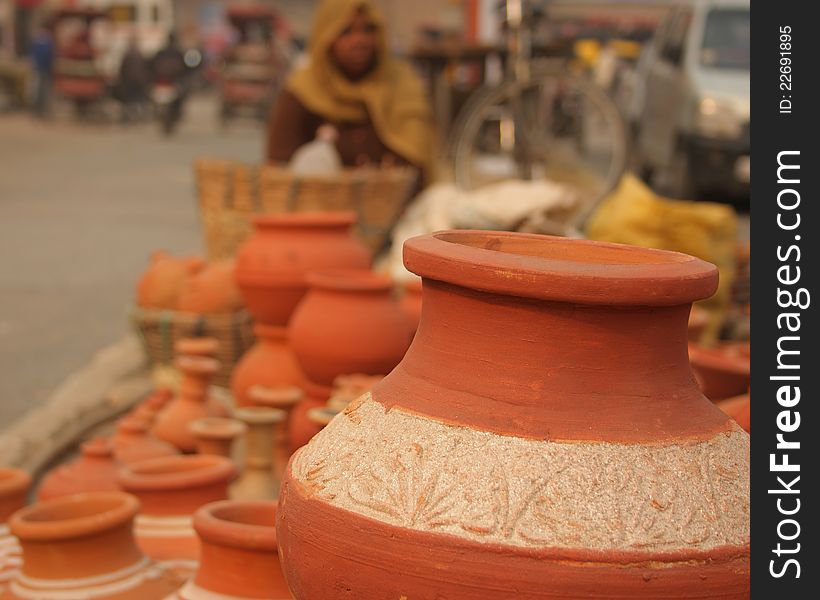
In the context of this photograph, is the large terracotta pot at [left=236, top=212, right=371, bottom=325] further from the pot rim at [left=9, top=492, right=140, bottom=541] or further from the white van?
the white van

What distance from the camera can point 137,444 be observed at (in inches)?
134

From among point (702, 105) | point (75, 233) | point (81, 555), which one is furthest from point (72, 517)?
point (702, 105)

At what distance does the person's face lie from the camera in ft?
21.9

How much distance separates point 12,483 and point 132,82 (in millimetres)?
22178

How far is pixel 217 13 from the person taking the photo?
166ft

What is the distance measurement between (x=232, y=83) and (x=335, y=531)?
78.9 ft

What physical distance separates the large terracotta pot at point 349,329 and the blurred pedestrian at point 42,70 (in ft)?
67.6

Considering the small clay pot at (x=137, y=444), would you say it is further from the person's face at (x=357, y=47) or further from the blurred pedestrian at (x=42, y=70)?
the blurred pedestrian at (x=42, y=70)

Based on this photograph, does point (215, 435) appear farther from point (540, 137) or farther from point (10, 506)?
point (540, 137)

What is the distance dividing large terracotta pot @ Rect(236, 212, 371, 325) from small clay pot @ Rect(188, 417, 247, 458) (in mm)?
753

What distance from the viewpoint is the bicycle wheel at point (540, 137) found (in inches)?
331
